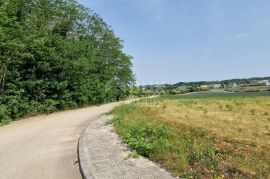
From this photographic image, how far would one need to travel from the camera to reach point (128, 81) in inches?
2053

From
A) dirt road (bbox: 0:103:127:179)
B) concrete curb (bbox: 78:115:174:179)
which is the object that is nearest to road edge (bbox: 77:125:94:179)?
concrete curb (bbox: 78:115:174:179)

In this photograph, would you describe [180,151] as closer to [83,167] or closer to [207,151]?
[207,151]

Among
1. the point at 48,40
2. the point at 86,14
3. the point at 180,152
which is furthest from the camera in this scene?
the point at 86,14

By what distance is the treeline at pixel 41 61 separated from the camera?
2102 centimetres

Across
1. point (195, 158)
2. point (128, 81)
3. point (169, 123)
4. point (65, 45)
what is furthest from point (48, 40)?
point (128, 81)

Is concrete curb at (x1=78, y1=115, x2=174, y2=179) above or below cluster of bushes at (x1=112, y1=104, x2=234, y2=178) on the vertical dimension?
below

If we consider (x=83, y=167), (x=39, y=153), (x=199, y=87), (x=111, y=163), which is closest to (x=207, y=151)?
(x=111, y=163)

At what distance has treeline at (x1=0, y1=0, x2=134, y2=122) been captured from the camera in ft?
69.0

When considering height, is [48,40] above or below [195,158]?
above

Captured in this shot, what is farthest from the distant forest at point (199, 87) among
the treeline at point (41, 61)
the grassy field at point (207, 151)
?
the grassy field at point (207, 151)

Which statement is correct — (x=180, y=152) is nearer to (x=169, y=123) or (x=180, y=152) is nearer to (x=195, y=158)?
(x=195, y=158)

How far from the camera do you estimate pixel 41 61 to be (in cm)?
2456

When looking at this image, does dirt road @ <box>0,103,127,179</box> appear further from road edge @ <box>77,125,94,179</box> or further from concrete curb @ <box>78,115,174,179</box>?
concrete curb @ <box>78,115,174,179</box>

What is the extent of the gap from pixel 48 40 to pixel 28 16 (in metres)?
2.66
